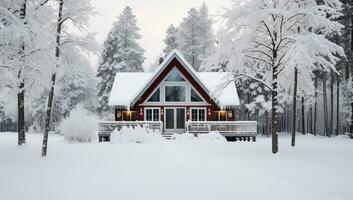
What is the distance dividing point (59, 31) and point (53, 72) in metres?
2.03

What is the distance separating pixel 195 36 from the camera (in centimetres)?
4666

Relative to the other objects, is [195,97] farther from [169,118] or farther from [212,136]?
[212,136]

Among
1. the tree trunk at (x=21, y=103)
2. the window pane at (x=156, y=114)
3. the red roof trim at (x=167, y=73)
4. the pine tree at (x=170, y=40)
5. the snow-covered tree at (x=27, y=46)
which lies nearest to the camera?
the snow-covered tree at (x=27, y=46)

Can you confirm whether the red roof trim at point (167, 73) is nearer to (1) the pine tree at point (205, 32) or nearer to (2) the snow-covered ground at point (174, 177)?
(2) the snow-covered ground at point (174, 177)

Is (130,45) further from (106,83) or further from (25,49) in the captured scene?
(25,49)

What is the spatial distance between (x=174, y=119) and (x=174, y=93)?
87.9 inches

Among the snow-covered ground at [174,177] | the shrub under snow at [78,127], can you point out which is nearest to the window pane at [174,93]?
the shrub under snow at [78,127]

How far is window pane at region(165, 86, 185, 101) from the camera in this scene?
30078 mm

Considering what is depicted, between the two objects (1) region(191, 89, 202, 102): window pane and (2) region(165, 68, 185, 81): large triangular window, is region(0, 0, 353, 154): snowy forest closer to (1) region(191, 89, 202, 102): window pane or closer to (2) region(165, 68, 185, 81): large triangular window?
(1) region(191, 89, 202, 102): window pane

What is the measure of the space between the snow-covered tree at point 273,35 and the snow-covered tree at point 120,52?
2727 cm

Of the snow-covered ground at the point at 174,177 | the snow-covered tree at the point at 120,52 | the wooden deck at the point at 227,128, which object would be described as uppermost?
the snow-covered tree at the point at 120,52

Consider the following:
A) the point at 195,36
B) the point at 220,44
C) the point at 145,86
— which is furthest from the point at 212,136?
the point at 195,36

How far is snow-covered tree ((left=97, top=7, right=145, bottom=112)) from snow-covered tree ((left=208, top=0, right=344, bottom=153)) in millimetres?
27268

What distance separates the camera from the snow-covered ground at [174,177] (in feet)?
26.0
